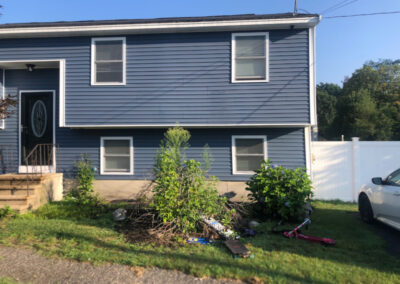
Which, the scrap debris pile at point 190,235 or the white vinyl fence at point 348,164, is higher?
the white vinyl fence at point 348,164

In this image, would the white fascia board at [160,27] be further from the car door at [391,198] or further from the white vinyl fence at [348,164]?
the car door at [391,198]

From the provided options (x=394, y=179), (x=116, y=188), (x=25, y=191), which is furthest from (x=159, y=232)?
(x=394, y=179)

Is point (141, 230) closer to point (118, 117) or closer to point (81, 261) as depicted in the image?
point (81, 261)

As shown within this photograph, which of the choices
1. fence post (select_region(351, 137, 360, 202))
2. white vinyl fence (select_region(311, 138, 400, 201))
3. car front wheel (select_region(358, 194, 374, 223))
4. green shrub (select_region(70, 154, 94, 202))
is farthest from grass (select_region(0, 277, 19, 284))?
fence post (select_region(351, 137, 360, 202))

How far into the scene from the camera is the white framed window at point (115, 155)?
8648 mm

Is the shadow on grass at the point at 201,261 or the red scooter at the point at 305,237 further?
the red scooter at the point at 305,237

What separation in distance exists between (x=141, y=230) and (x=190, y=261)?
1651 mm

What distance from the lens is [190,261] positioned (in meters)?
3.86

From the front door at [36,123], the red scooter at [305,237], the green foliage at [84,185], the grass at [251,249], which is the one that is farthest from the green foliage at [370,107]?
the front door at [36,123]

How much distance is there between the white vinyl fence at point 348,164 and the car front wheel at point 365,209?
110 inches

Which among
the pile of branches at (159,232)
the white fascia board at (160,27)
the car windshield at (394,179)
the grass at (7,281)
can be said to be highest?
the white fascia board at (160,27)

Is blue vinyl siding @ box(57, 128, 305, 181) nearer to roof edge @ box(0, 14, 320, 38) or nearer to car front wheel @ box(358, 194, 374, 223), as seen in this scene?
car front wheel @ box(358, 194, 374, 223)

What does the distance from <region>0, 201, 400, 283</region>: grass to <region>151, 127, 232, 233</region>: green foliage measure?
0.58m

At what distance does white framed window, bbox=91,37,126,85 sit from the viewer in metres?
8.30
